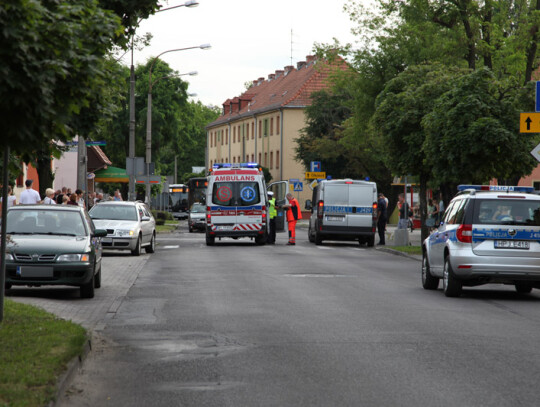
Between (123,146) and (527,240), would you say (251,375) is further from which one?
(123,146)

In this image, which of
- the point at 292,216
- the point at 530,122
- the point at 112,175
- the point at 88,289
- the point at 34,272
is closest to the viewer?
the point at 34,272

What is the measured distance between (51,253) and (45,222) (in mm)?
1301

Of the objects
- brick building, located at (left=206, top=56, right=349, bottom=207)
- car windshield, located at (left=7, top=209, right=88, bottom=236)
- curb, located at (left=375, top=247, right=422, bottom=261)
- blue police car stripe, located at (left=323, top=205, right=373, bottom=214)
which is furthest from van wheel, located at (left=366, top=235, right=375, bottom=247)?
brick building, located at (left=206, top=56, right=349, bottom=207)

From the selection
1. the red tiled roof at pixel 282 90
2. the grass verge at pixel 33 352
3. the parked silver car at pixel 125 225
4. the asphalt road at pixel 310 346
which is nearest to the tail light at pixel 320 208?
the parked silver car at pixel 125 225

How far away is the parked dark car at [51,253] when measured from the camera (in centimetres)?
1505

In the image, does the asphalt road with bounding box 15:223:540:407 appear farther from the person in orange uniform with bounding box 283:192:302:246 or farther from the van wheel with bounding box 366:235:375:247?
the van wheel with bounding box 366:235:375:247

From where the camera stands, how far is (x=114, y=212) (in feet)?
94.7

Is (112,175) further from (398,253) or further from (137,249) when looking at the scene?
(137,249)

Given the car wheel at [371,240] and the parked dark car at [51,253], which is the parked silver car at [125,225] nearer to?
the car wheel at [371,240]

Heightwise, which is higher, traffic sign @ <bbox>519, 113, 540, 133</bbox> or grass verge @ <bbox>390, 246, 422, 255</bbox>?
traffic sign @ <bbox>519, 113, 540, 133</bbox>

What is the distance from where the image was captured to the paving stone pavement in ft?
42.7

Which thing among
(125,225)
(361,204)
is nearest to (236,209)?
(361,204)

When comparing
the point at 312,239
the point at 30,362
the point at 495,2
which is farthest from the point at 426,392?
the point at 312,239

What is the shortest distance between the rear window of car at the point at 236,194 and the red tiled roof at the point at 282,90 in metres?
44.1
